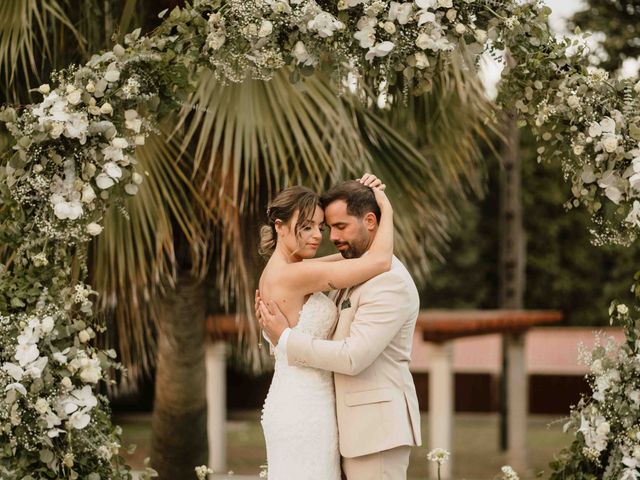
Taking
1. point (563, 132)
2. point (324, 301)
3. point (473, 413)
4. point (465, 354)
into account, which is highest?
point (563, 132)

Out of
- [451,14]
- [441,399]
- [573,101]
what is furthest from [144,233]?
[441,399]

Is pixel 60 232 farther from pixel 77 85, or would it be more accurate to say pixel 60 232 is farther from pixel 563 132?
pixel 563 132

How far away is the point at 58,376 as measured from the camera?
3.47 meters

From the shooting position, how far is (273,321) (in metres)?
3.56

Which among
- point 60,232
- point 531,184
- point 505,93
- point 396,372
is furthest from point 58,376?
point 531,184

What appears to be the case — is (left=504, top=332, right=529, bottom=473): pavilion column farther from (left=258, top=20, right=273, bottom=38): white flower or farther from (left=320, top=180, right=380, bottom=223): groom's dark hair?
(left=258, top=20, right=273, bottom=38): white flower

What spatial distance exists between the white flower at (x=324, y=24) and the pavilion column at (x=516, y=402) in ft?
23.3

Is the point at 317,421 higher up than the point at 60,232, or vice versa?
the point at 60,232

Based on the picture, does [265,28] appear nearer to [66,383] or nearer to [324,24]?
[324,24]

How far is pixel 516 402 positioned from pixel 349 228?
7358 mm

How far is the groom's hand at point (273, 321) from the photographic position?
3.54 metres

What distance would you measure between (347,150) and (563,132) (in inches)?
60.4

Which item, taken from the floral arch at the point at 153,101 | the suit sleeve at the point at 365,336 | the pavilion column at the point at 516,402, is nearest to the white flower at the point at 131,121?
the floral arch at the point at 153,101

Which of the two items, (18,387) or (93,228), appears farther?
→ (93,228)
